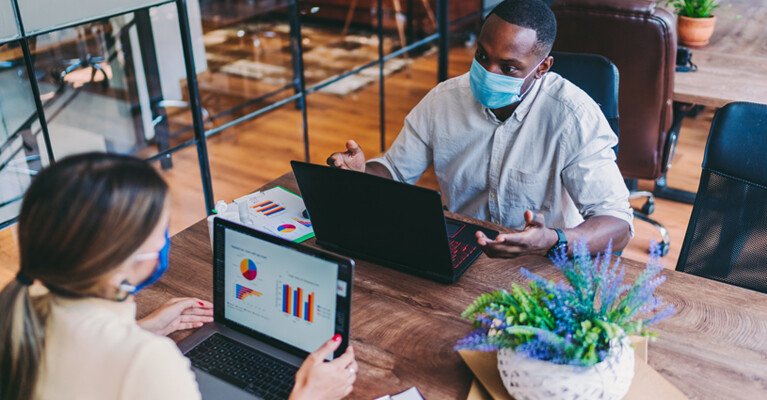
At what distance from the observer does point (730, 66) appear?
288 centimetres

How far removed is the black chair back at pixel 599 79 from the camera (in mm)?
1918

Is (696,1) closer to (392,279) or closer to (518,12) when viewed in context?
(518,12)

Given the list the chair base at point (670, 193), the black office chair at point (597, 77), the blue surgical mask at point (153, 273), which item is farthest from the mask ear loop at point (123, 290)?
the chair base at point (670, 193)

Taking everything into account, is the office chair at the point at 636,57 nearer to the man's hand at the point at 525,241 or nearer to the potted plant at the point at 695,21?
the potted plant at the point at 695,21

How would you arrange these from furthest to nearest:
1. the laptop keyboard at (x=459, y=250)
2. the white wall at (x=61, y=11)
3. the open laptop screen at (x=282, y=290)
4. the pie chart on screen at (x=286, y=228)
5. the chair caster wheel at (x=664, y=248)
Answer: the chair caster wheel at (x=664, y=248), the white wall at (x=61, y=11), the pie chart on screen at (x=286, y=228), the laptop keyboard at (x=459, y=250), the open laptop screen at (x=282, y=290)

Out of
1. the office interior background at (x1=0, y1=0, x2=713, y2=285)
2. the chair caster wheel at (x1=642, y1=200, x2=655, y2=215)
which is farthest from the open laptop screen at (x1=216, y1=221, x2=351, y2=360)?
the chair caster wheel at (x1=642, y1=200, x2=655, y2=215)

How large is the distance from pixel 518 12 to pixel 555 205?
1.72ft

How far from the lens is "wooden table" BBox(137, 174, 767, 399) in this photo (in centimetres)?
113

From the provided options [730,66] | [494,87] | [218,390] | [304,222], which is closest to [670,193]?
[730,66]

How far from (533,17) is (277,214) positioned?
0.83 metres

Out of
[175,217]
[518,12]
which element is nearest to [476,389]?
[518,12]

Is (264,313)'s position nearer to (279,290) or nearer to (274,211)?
(279,290)

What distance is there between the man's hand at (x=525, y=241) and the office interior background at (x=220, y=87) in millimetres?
1176

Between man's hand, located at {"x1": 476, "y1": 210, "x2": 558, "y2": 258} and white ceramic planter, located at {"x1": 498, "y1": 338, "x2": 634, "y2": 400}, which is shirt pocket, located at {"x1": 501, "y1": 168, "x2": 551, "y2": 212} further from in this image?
white ceramic planter, located at {"x1": 498, "y1": 338, "x2": 634, "y2": 400}
